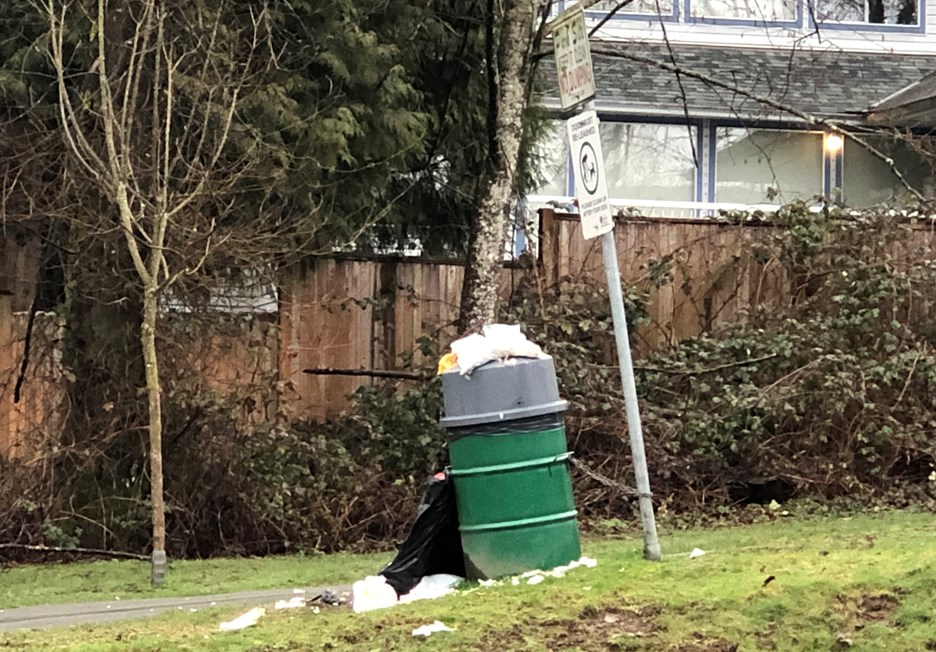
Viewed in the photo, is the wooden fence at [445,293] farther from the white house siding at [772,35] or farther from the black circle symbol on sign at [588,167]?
the white house siding at [772,35]

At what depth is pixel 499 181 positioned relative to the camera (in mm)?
11523

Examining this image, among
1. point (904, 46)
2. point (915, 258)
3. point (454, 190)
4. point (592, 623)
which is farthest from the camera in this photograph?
point (904, 46)

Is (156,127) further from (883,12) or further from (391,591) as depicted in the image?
(883,12)

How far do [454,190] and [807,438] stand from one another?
4715mm

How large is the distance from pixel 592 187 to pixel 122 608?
3855mm

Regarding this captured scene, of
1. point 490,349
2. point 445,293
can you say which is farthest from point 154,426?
point 445,293

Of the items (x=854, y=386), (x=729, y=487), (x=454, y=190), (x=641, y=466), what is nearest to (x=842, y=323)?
(x=854, y=386)

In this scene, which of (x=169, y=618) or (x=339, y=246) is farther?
(x=339, y=246)

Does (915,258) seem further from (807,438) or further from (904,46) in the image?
(904,46)

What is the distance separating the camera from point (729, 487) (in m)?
11.7

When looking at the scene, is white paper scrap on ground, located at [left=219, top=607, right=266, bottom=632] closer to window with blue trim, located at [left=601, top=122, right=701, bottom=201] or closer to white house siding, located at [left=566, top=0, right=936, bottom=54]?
window with blue trim, located at [left=601, top=122, right=701, bottom=201]

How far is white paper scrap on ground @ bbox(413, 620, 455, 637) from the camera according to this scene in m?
5.33

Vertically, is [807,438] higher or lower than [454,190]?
lower

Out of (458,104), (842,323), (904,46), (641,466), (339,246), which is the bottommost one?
(641,466)
